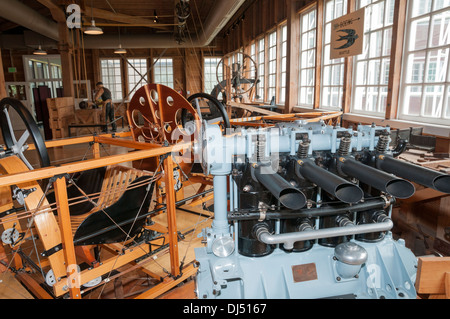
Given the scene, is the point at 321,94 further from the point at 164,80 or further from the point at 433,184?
the point at 164,80

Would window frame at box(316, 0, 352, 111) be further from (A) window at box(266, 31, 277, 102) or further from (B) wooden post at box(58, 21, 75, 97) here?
(B) wooden post at box(58, 21, 75, 97)

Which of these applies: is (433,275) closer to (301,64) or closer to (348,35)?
(348,35)

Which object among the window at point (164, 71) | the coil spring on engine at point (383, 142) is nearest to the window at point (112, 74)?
the window at point (164, 71)

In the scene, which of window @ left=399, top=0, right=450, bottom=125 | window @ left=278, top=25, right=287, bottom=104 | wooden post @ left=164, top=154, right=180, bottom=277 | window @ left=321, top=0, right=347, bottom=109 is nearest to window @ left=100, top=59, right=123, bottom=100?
window @ left=278, top=25, right=287, bottom=104

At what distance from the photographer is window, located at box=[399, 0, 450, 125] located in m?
3.68

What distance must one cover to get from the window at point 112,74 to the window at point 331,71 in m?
11.9

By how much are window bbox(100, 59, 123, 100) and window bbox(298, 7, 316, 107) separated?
35.3 feet

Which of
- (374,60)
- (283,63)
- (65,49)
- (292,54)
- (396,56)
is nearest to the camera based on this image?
(396,56)

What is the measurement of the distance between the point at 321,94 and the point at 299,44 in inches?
73.0

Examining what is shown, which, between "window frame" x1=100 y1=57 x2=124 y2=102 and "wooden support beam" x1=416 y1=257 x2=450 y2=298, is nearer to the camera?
"wooden support beam" x1=416 y1=257 x2=450 y2=298

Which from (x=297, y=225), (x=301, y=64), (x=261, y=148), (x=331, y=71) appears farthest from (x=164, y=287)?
(x=301, y=64)

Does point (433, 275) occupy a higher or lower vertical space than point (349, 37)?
lower

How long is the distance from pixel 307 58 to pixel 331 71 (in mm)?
1359

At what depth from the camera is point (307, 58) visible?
7.71m
